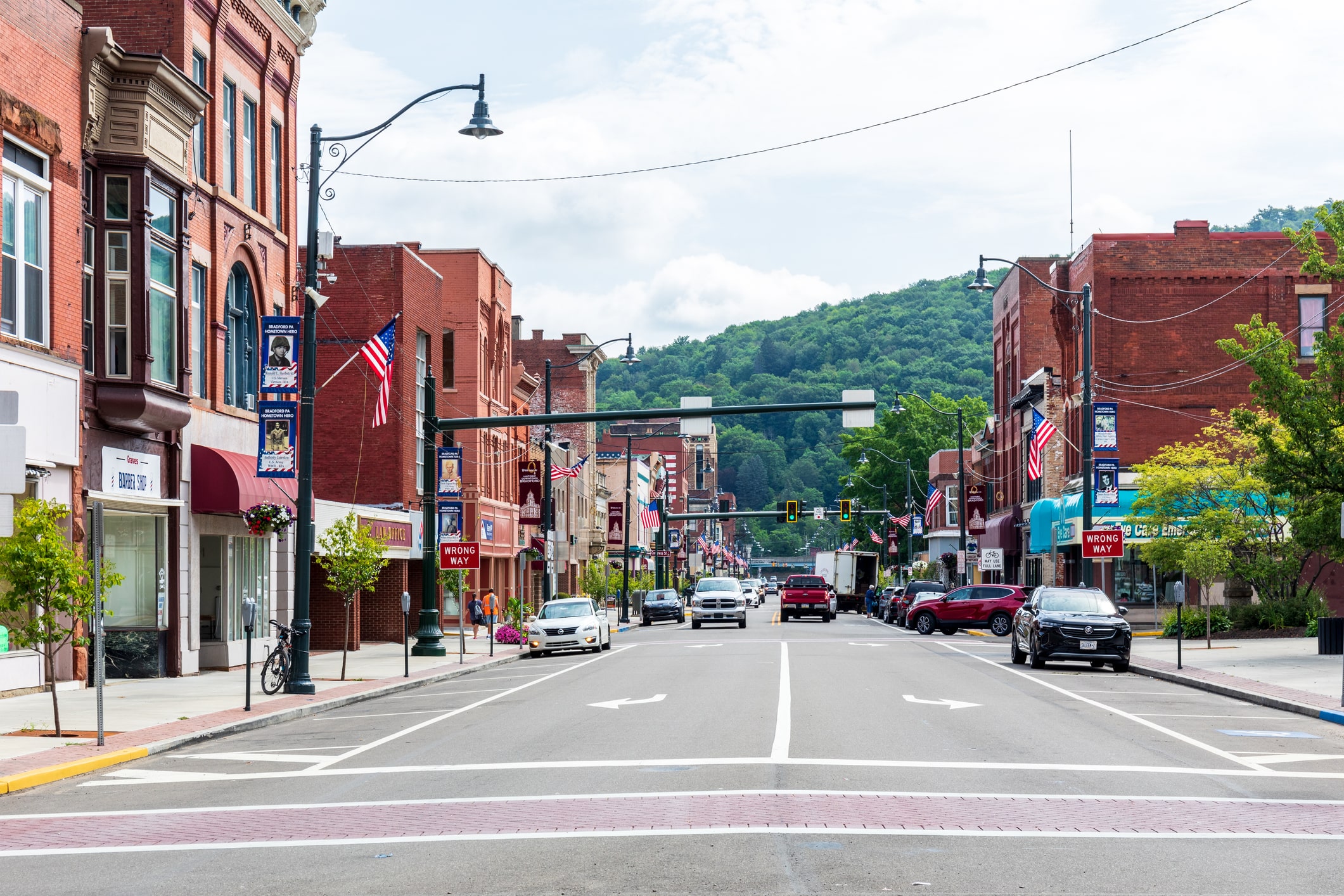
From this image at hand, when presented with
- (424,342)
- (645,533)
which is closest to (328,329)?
(424,342)

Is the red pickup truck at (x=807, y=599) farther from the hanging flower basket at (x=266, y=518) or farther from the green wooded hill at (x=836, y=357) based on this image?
the green wooded hill at (x=836, y=357)

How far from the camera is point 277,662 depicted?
79.3 feet

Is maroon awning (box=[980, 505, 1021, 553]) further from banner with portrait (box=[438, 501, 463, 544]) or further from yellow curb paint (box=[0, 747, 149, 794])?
yellow curb paint (box=[0, 747, 149, 794])

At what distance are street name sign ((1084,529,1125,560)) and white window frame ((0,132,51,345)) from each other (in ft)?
69.3

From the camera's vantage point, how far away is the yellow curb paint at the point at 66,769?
13672mm

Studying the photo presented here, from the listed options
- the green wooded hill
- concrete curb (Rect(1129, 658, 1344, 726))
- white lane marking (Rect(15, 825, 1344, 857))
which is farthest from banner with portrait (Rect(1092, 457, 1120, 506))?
the green wooded hill

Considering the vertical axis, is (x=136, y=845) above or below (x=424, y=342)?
below

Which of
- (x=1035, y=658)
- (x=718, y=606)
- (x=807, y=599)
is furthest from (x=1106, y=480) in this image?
(x=807, y=599)

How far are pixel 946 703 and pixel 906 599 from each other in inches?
1541

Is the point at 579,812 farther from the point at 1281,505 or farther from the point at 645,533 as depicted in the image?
the point at 645,533

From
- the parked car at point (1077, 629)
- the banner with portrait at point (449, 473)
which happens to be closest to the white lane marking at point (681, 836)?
the parked car at point (1077, 629)

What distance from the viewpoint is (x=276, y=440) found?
2542 cm

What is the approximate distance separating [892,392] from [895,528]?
14781 mm

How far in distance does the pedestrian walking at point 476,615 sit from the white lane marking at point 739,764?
1226 inches
